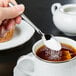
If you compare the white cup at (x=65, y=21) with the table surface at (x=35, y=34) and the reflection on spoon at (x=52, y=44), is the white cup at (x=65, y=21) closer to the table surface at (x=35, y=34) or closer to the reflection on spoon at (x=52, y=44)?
the table surface at (x=35, y=34)

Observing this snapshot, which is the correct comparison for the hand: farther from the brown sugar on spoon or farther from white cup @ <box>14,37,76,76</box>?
white cup @ <box>14,37,76,76</box>

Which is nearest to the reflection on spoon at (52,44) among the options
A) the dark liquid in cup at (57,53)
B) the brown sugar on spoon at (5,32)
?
the dark liquid in cup at (57,53)

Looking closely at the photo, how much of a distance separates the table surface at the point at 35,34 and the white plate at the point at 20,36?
10 mm

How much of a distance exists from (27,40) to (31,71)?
183mm

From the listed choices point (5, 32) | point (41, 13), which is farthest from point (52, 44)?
point (41, 13)

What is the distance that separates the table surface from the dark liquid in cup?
0.09 meters

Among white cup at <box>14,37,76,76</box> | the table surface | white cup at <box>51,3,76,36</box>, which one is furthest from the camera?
white cup at <box>51,3,76,36</box>

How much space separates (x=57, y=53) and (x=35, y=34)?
23 centimetres

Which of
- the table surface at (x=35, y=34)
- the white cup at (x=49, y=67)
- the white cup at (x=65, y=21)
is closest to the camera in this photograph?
A: the white cup at (x=49, y=67)

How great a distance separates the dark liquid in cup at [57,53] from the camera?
49 cm

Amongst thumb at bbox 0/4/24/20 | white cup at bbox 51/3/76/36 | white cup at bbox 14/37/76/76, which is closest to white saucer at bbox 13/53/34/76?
white cup at bbox 14/37/76/76

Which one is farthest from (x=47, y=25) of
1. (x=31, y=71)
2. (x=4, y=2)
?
(x=31, y=71)

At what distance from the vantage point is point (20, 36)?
0.72m

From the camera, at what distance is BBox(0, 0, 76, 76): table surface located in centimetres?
60
